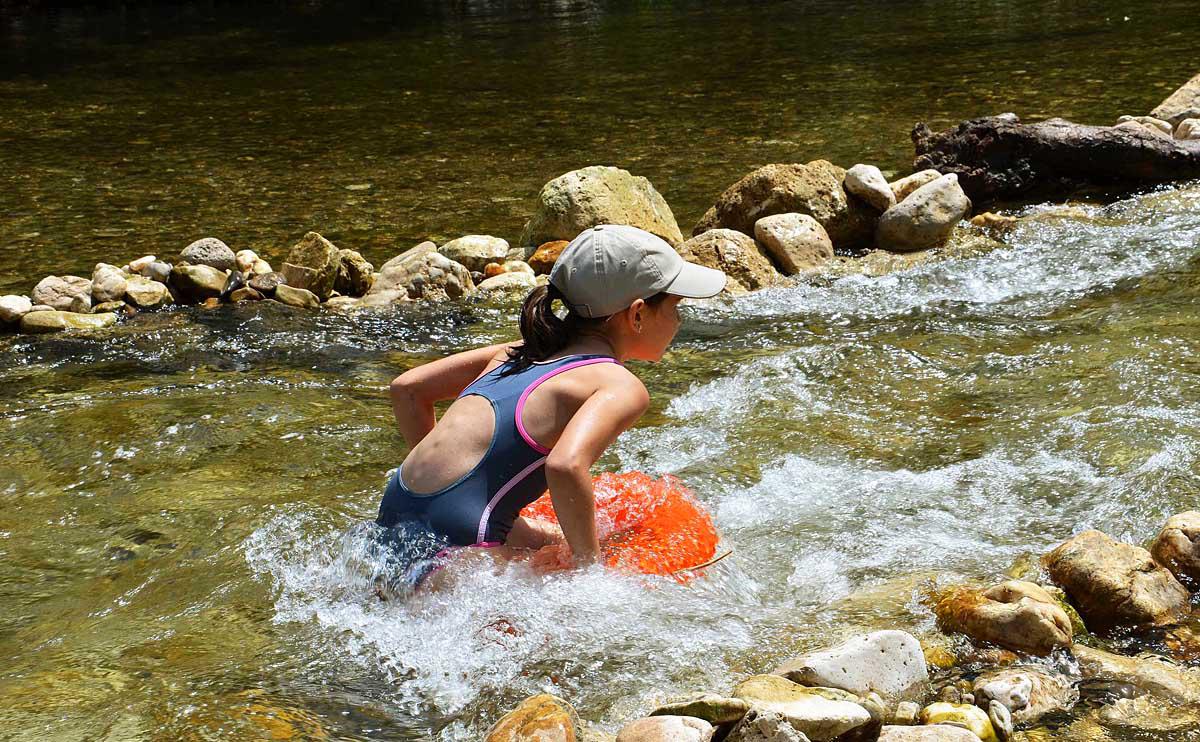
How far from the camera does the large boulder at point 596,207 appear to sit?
8203mm

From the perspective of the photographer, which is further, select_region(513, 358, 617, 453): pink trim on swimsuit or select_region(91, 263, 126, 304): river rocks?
select_region(91, 263, 126, 304): river rocks

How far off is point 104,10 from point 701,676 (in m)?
34.5

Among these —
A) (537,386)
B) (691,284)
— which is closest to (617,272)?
(691,284)

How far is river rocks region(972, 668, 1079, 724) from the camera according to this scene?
2.88 meters

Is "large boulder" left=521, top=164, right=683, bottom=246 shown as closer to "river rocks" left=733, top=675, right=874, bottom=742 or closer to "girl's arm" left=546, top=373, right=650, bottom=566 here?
"girl's arm" left=546, top=373, right=650, bottom=566

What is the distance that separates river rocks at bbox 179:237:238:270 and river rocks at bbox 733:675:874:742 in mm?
6039

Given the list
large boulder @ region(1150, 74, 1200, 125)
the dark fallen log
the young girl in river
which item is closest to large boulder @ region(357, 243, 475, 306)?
the dark fallen log

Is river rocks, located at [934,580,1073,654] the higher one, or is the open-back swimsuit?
the open-back swimsuit

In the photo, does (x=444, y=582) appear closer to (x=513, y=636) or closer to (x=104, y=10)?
(x=513, y=636)

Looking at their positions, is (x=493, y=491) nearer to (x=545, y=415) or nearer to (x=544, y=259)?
(x=545, y=415)

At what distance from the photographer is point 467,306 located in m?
7.35

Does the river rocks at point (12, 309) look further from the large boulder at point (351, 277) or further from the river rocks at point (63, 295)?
the large boulder at point (351, 277)

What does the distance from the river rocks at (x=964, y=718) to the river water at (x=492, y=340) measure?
520 mm

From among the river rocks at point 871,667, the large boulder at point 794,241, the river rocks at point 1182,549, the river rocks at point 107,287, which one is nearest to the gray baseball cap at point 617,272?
the river rocks at point 871,667
